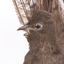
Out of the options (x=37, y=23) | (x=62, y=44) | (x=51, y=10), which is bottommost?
(x=62, y=44)

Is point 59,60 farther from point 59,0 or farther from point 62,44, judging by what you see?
point 59,0

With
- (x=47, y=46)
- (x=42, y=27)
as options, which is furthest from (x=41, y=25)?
(x=47, y=46)

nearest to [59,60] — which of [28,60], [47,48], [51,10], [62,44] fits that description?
[47,48]

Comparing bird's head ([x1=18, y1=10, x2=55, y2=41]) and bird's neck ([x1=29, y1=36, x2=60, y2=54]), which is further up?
bird's head ([x1=18, y1=10, x2=55, y2=41])

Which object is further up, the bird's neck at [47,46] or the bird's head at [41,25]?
the bird's head at [41,25]

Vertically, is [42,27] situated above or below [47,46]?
above

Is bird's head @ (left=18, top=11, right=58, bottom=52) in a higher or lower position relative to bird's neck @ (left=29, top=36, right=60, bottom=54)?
higher

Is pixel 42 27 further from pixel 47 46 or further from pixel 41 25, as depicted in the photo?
pixel 47 46

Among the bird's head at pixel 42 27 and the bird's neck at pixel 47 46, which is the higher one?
the bird's head at pixel 42 27
